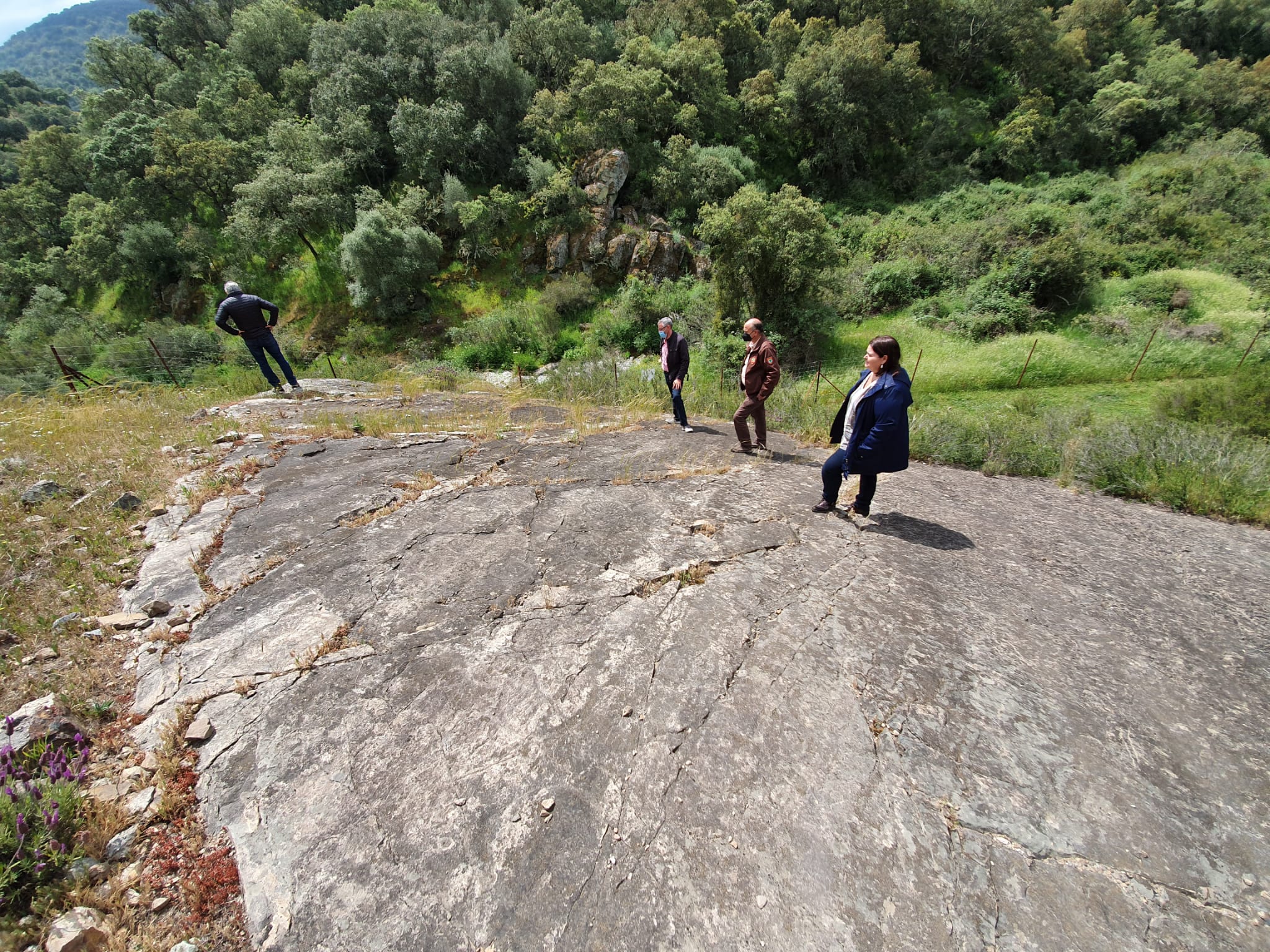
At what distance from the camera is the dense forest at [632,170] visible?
764 inches

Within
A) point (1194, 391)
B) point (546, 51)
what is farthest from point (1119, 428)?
point (546, 51)

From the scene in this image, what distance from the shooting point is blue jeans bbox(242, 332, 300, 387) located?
8.40m

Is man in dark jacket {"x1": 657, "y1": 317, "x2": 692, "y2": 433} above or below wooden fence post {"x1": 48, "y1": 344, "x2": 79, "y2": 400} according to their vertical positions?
below

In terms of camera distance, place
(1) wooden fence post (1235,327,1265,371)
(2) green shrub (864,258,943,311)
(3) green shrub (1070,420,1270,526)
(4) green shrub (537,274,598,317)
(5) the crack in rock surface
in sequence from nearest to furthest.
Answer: (5) the crack in rock surface → (3) green shrub (1070,420,1270,526) → (1) wooden fence post (1235,327,1265,371) → (2) green shrub (864,258,943,311) → (4) green shrub (537,274,598,317)

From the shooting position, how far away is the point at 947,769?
2.53 metres

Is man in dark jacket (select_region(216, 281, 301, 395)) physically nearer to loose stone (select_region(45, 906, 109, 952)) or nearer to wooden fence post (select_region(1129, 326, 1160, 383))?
loose stone (select_region(45, 906, 109, 952))

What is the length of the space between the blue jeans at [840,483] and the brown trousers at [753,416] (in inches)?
64.1

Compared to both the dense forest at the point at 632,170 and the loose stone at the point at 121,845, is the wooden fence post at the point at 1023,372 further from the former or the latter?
the loose stone at the point at 121,845

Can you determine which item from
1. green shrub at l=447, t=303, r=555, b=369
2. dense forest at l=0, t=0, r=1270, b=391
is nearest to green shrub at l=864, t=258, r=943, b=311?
dense forest at l=0, t=0, r=1270, b=391

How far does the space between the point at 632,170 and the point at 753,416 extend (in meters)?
23.6

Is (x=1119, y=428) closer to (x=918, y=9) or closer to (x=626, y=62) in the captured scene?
(x=626, y=62)

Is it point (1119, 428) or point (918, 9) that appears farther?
point (918, 9)

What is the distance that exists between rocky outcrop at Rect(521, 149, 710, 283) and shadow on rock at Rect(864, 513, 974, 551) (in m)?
20.1

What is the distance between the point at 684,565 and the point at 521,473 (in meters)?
2.76
